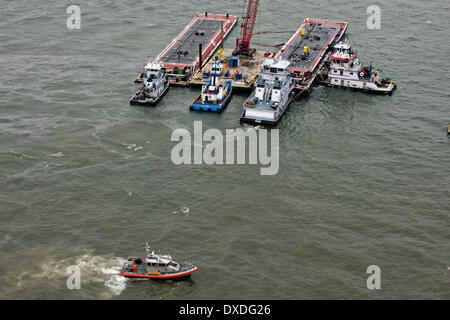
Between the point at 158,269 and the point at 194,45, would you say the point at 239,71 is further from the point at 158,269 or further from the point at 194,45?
the point at 158,269

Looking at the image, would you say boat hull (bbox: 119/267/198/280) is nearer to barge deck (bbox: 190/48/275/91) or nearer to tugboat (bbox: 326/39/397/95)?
barge deck (bbox: 190/48/275/91)

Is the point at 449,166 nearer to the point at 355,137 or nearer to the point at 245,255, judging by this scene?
the point at 355,137

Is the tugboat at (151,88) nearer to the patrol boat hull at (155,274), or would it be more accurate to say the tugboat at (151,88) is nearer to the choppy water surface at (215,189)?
the choppy water surface at (215,189)

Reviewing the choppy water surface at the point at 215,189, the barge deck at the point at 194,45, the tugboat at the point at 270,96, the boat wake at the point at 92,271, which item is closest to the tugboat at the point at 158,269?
the choppy water surface at the point at 215,189

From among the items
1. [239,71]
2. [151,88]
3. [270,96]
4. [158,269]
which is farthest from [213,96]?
[158,269]

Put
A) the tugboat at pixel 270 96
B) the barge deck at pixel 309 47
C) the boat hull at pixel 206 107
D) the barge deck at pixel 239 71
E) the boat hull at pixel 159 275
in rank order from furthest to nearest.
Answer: the barge deck at pixel 309 47 → the barge deck at pixel 239 71 → the boat hull at pixel 206 107 → the tugboat at pixel 270 96 → the boat hull at pixel 159 275

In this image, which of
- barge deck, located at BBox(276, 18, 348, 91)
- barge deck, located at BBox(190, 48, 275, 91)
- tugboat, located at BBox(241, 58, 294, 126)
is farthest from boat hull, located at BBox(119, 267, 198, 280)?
barge deck, located at BBox(276, 18, 348, 91)
